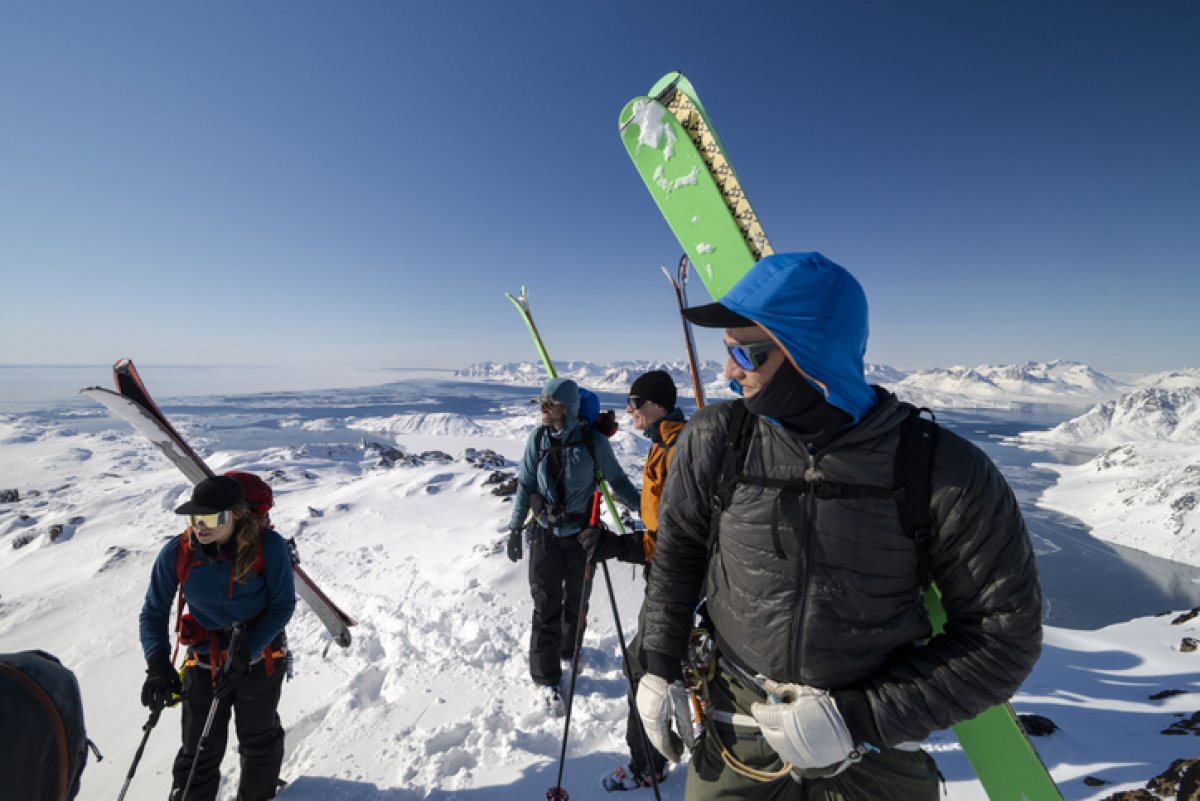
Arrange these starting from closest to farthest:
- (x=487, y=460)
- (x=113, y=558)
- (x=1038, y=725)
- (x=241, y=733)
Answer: (x=241, y=733), (x=1038, y=725), (x=113, y=558), (x=487, y=460)

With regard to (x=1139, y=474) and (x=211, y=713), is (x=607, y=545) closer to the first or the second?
(x=211, y=713)

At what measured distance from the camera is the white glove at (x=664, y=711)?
69.1 inches

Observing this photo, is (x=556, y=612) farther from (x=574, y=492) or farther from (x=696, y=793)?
(x=696, y=793)

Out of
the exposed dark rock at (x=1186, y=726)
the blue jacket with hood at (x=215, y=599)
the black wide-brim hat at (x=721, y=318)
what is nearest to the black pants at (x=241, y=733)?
the blue jacket with hood at (x=215, y=599)

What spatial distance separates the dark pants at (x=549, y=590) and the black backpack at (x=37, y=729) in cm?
301

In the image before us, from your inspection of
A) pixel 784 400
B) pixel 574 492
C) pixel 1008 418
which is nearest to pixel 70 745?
pixel 784 400

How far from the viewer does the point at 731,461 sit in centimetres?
163

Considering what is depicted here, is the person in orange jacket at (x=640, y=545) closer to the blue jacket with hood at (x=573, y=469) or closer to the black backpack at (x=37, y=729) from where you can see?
the blue jacket with hood at (x=573, y=469)

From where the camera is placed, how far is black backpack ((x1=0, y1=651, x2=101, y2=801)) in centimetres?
109

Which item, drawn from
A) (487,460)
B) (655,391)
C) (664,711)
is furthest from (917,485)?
(487,460)

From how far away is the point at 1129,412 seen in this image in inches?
6216

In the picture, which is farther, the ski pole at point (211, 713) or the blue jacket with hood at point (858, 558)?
the ski pole at point (211, 713)

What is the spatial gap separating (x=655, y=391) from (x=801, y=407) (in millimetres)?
2018

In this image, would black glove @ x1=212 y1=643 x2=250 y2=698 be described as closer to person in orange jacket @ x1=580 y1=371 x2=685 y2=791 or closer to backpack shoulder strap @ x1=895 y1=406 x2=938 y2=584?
person in orange jacket @ x1=580 y1=371 x2=685 y2=791
